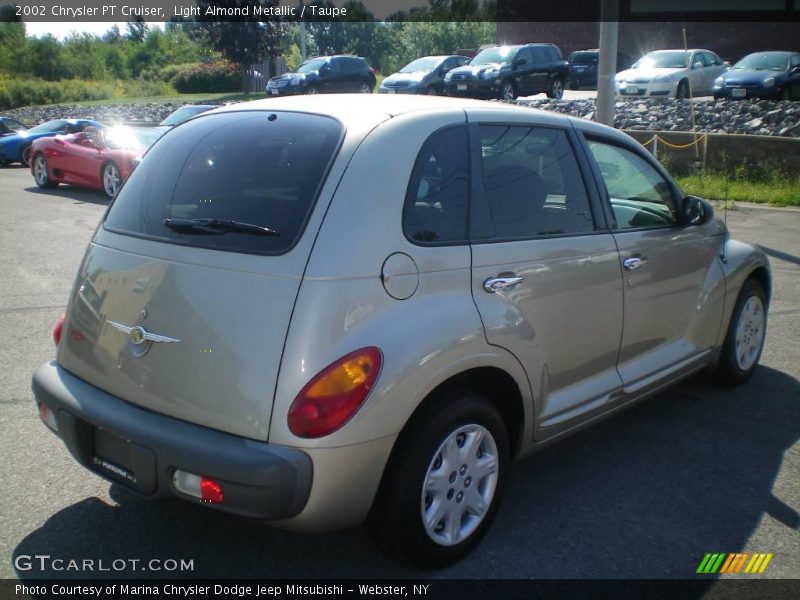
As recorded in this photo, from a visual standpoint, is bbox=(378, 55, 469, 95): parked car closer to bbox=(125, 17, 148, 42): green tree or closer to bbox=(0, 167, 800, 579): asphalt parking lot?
bbox=(0, 167, 800, 579): asphalt parking lot

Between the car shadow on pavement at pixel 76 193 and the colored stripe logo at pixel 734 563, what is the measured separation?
A: 13108 mm

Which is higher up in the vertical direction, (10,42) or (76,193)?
(10,42)

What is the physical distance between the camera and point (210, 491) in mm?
2793

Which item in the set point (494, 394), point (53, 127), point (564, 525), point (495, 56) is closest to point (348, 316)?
point (494, 394)

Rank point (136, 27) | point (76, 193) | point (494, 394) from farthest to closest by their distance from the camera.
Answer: point (136, 27) < point (76, 193) < point (494, 394)

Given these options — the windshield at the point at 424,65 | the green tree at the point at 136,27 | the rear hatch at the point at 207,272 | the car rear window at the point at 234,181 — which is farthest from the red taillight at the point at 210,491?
the green tree at the point at 136,27

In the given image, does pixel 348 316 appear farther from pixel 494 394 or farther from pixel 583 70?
pixel 583 70

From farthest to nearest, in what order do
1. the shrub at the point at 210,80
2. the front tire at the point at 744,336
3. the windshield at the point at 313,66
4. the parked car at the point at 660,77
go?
the shrub at the point at 210,80
the windshield at the point at 313,66
the parked car at the point at 660,77
the front tire at the point at 744,336

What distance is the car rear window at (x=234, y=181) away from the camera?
Answer: 3033 mm

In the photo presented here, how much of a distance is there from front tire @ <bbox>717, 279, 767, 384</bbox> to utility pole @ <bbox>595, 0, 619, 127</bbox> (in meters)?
6.66

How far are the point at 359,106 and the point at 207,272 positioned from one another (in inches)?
38.9

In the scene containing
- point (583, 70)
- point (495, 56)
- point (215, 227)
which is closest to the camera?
point (215, 227)

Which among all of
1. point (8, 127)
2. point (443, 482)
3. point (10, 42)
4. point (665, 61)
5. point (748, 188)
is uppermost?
point (10, 42)

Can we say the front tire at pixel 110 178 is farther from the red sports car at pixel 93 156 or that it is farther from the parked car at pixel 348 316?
the parked car at pixel 348 316
